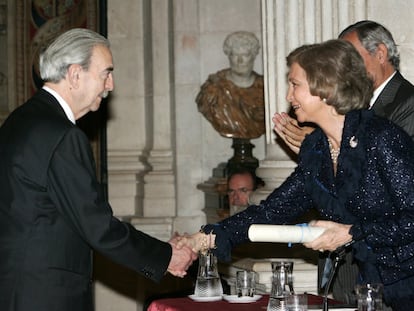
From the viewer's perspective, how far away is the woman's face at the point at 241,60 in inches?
396

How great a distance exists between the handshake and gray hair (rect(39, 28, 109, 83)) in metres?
0.95

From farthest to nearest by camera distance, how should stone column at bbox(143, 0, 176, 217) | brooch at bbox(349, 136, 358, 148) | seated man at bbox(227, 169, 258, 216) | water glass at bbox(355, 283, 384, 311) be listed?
stone column at bbox(143, 0, 176, 217)
seated man at bbox(227, 169, 258, 216)
brooch at bbox(349, 136, 358, 148)
water glass at bbox(355, 283, 384, 311)

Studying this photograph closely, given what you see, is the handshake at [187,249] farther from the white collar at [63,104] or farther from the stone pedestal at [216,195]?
the stone pedestal at [216,195]

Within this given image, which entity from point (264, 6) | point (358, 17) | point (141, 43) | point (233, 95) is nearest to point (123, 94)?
point (141, 43)

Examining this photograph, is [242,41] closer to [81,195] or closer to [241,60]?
[241,60]

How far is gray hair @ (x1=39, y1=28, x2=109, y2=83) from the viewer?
464 centimetres

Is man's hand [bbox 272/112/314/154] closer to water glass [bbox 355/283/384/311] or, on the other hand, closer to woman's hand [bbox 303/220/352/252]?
woman's hand [bbox 303/220/352/252]

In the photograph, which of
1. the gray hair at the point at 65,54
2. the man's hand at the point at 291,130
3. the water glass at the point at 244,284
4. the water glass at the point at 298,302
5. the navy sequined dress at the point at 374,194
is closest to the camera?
the water glass at the point at 298,302

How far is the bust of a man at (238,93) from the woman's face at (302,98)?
17.4 ft

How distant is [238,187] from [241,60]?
4.74ft

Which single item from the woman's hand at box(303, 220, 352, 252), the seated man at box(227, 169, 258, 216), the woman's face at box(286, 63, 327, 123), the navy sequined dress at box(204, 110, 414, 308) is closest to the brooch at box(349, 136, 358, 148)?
the navy sequined dress at box(204, 110, 414, 308)

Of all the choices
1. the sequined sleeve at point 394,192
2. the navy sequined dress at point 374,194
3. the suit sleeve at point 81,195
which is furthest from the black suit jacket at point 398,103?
the suit sleeve at point 81,195

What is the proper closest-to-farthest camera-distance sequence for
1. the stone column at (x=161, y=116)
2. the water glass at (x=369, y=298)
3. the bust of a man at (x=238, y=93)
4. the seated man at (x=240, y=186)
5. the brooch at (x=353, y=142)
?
1. the water glass at (x=369, y=298)
2. the brooch at (x=353, y=142)
3. the seated man at (x=240, y=186)
4. the bust of a man at (x=238, y=93)
5. the stone column at (x=161, y=116)

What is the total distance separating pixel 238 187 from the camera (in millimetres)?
9117
